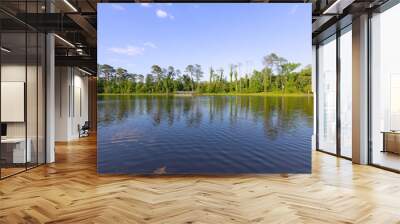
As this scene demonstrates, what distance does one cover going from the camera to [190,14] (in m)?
6.24

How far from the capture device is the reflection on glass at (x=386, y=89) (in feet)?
21.6

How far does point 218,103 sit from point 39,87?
11.7 feet

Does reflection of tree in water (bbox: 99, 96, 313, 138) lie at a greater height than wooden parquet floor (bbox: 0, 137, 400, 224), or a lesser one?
greater

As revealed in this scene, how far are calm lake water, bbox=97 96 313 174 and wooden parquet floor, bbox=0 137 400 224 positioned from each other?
0.68 feet

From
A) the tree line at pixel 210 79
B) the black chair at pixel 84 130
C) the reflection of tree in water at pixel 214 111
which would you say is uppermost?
the tree line at pixel 210 79

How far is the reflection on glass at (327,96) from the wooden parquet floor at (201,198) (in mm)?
2662

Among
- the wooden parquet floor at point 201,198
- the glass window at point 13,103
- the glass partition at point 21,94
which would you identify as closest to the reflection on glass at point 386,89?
the wooden parquet floor at point 201,198

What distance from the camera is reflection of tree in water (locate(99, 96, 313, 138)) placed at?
20.4 feet

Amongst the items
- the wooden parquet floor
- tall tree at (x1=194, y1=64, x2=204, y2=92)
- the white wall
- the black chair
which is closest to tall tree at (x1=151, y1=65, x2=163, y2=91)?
tall tree at (x1=194, y1=64, x2=204, y2=92)

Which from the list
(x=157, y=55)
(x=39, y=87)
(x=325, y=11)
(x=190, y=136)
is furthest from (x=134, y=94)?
(x=325, y=11)

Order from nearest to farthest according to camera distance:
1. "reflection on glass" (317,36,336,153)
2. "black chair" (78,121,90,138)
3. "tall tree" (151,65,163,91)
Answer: "tall tree" (151,65,163,91), "reflection on glass" (317,36,336,153), "black chair" (78,121,90,138)

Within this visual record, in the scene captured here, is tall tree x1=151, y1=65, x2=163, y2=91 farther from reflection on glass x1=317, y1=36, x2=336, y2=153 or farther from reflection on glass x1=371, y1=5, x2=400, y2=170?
reflection on glass x1=317, y1=36, x2=336, y2=153

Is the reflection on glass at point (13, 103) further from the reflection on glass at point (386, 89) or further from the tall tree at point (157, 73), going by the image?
the reflection on glass at point (386, 89)

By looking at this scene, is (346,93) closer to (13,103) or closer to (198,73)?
(198,73)
